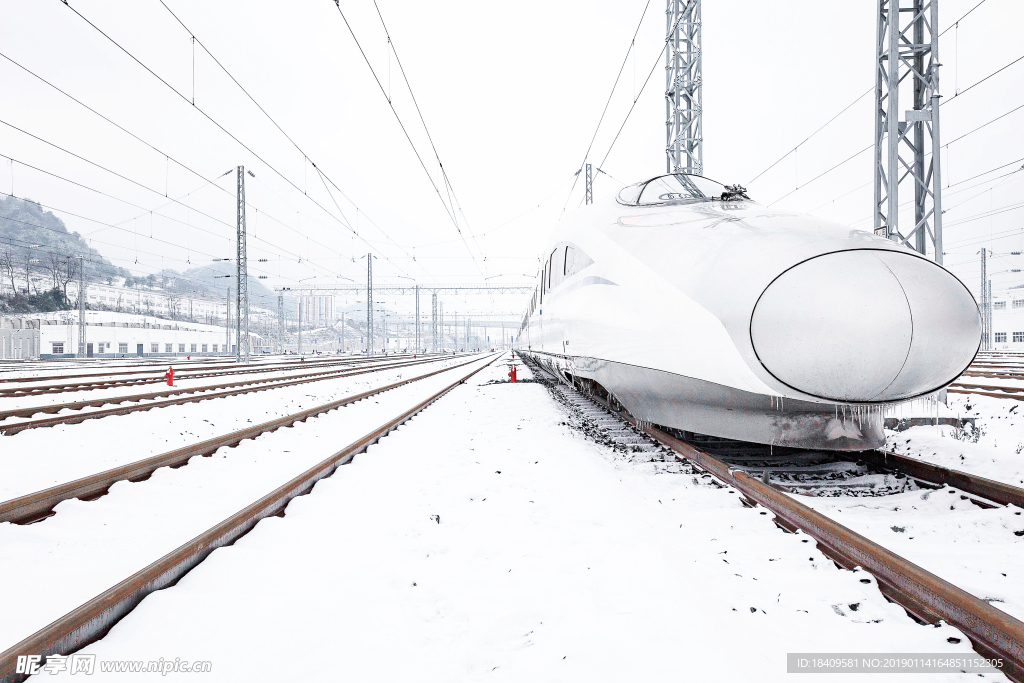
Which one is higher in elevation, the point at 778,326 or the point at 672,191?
the point at 672,191

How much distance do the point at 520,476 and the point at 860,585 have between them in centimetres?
223

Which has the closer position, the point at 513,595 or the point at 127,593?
the point at 127,593

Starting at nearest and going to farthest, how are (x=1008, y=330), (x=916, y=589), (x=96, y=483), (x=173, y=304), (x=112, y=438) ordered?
1. (x=916, y=589)
2. (x=96, y=483)
3. (x=112, y=438)
4. (x=1008, y=330)
5. (x=173, y=304)

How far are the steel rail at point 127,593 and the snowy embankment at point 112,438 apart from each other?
1.86 metres

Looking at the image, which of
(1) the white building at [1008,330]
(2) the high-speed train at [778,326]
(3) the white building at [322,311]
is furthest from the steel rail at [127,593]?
(3) the white building at [322,311]

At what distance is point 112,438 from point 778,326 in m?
6.17

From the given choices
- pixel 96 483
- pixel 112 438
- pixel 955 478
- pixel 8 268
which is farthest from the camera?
pixel 8 268

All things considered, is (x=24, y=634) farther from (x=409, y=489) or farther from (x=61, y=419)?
(x=61, y=419)

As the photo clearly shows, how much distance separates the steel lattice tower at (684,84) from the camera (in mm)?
11672

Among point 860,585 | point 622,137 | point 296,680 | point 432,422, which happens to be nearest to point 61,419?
point 432,422

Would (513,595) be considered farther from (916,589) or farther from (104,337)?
(104,337)

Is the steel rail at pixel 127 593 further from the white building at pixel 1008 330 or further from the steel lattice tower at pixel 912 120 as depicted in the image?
the white building at pixel 1008 330

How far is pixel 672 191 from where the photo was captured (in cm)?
512

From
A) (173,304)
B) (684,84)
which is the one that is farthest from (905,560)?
(173,304)
